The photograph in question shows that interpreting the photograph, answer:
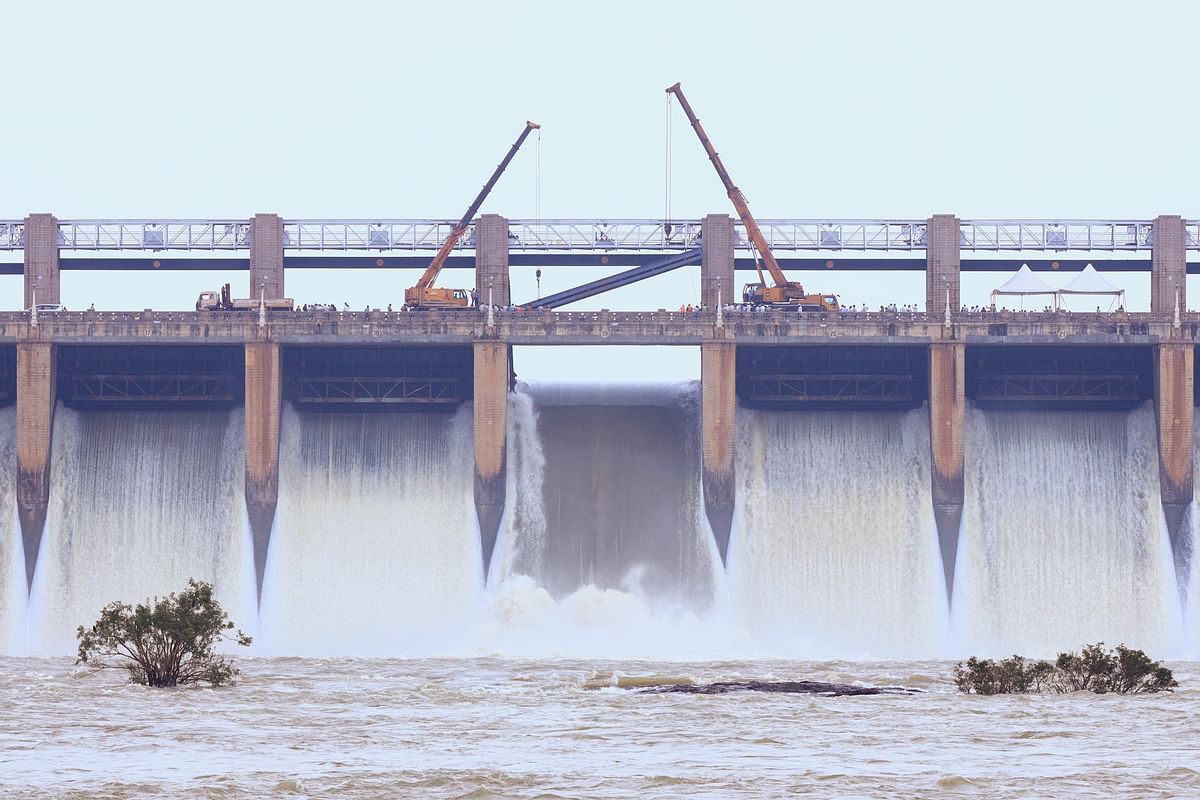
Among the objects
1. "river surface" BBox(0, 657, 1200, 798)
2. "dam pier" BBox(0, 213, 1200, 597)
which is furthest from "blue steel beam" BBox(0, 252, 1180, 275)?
"river surface" BBox(0, 657, 1200, 798)

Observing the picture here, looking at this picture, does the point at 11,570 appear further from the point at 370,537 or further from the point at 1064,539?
the point at 1064,539

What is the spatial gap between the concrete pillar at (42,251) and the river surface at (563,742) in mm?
37250

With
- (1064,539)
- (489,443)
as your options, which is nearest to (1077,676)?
(1064,539)

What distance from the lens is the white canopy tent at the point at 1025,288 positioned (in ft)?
333

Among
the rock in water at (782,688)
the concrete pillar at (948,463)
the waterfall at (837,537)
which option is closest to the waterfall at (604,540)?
the waterfall at (837,537)

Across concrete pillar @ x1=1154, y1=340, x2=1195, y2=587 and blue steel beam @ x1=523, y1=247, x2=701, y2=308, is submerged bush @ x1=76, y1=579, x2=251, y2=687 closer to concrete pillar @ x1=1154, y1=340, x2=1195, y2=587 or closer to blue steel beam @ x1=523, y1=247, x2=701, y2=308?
blue steel beam @ x1=523, y1=247, x2=701, y2=308

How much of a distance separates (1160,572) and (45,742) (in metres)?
61.6

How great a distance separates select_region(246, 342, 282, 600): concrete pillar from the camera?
3681 inches

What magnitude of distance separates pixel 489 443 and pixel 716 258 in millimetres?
16966

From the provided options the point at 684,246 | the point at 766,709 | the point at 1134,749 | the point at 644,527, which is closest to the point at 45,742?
the point at 766,709

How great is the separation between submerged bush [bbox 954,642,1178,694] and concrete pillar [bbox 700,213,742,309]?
1596 inches

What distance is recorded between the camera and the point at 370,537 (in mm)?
94375

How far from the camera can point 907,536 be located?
94812 millimetres

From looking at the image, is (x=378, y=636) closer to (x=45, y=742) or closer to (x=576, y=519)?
(x=576, y=519)
